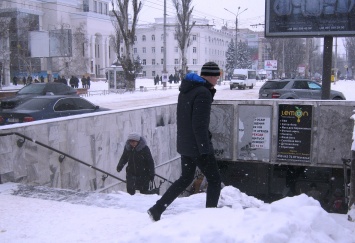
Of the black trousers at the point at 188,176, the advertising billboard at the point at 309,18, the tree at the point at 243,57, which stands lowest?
the black trousers at the point at 188,176

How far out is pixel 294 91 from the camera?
807 inches

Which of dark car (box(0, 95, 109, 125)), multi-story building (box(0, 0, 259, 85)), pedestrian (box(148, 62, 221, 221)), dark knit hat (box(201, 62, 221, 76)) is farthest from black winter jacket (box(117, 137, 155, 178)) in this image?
multi-story building (box(0, 0, 259, 85))

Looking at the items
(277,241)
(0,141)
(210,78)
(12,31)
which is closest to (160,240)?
(277,241)

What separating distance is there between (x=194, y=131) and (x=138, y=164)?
11.1 feet

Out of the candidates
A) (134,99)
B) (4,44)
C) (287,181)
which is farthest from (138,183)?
(4,44)

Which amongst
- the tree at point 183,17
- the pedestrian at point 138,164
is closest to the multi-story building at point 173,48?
the tree at point 183,17

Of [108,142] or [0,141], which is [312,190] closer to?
[108,142]

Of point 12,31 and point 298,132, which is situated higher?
point 12,31

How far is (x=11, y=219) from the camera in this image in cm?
464

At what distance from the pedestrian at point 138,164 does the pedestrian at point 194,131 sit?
298cm

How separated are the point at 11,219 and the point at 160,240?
2.00 metres

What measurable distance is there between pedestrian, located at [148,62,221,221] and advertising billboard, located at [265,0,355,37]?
347 inches

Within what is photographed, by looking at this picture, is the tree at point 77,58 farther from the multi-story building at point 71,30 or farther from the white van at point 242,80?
the white van at point 242,80

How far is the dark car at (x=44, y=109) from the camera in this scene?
1138 cm
